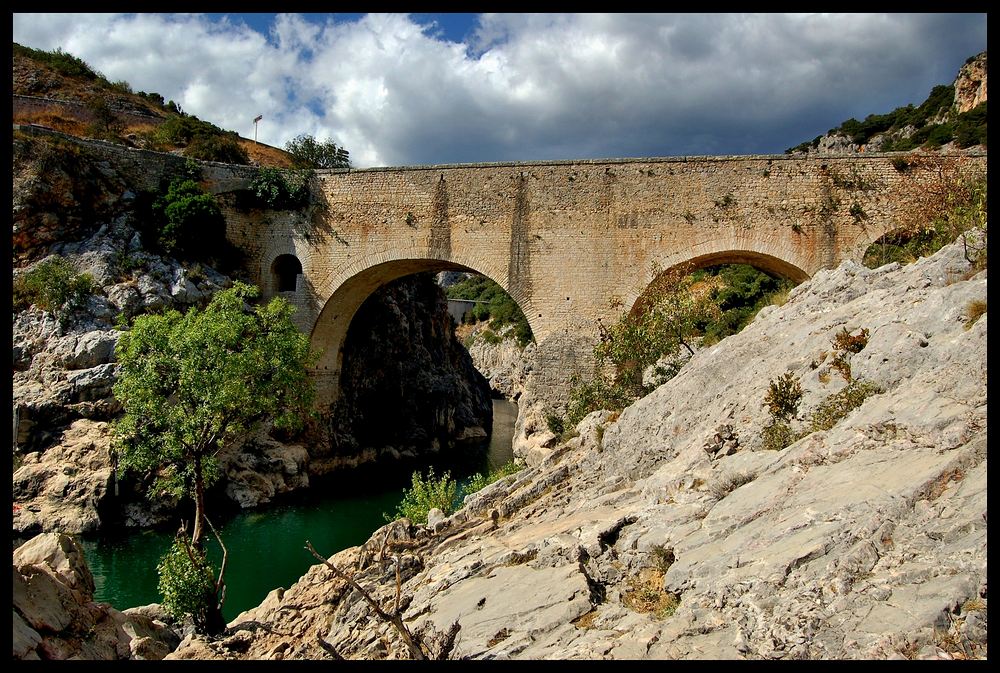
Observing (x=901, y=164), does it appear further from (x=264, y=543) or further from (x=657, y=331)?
(x=264, y=543)

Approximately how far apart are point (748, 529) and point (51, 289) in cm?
1571

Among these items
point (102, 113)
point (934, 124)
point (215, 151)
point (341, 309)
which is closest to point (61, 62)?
point (102, 113)

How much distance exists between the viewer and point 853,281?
293 inches

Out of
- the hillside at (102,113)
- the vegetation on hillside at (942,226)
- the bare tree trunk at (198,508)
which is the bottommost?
the bare tree trunk at (198,508)

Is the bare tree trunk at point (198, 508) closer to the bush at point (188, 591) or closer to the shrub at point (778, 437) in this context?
the bush at point (188, 591)

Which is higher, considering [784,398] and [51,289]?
[51,289]

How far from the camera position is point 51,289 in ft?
47.5

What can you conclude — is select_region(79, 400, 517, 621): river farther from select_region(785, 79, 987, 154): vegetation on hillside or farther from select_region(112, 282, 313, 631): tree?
select_region(785, 79, 987, 154): vegetation on hillside

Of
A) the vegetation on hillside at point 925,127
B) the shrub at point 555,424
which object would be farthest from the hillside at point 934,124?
the shrub at point 555,424

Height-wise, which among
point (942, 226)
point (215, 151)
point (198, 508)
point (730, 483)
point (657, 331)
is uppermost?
point (215, 151)

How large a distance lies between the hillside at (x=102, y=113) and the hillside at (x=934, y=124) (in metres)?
21.3

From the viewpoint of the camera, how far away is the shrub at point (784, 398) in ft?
17.9

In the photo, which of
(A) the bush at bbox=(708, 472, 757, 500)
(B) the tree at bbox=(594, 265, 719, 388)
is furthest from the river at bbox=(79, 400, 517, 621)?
(A) the bush at bbox=(708, 472, 757, 500)
